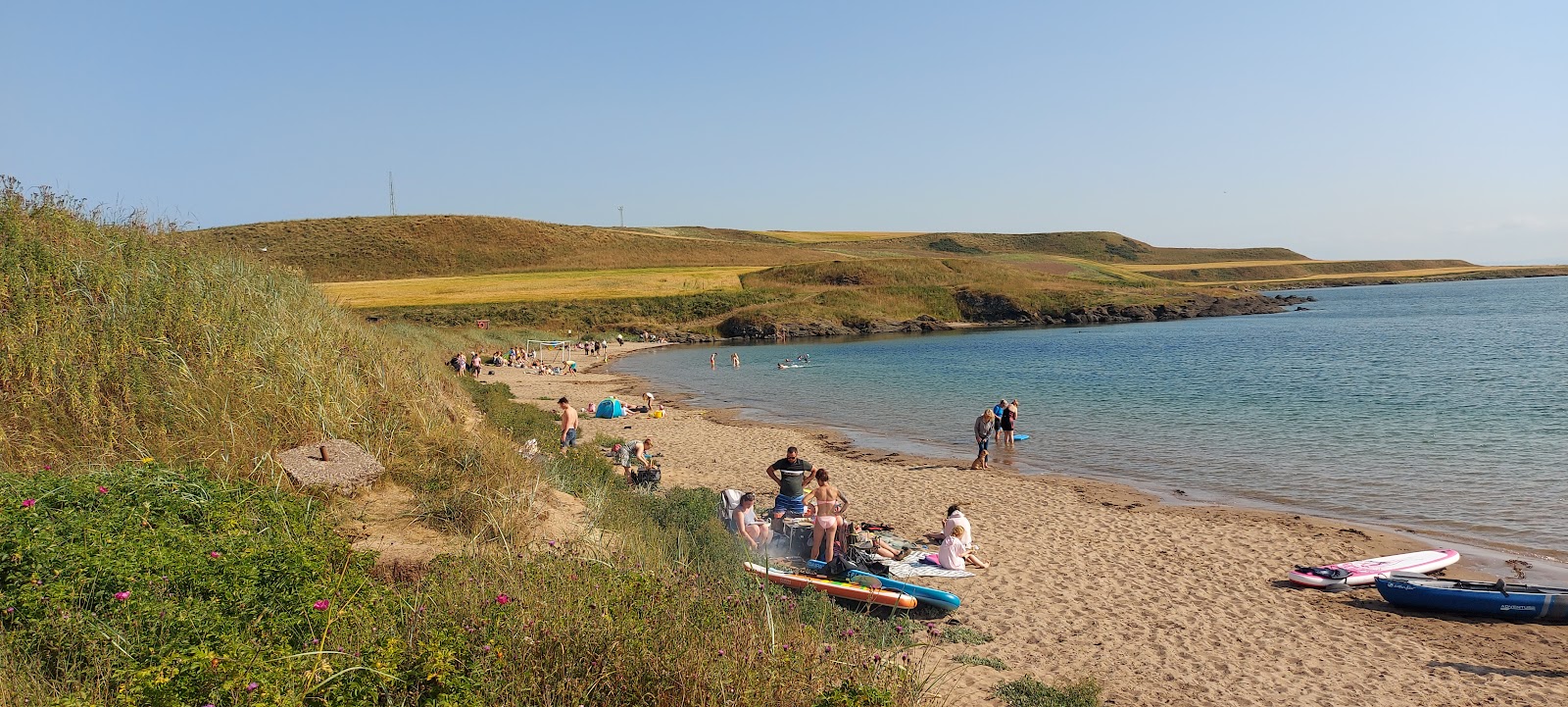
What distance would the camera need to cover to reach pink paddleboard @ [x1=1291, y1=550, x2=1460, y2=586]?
10922mm

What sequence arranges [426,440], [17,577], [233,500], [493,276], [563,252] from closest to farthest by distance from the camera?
[17,577]
[233,500]
[426,440]
[493,276]
[563,252]

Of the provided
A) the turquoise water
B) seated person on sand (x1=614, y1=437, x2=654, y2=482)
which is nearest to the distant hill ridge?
the turquoise water

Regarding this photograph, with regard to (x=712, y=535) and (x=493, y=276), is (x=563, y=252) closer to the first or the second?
(x=493, y=276)

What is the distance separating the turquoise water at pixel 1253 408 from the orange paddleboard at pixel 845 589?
9545 millimetres

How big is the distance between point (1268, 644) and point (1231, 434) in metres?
14.9

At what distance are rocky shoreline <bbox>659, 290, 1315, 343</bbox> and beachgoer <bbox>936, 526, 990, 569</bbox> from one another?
55856mm

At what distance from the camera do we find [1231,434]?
2252cm

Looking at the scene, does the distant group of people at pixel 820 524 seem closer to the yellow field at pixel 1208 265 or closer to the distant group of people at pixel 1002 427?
the distant group of people at pixel 1002 427

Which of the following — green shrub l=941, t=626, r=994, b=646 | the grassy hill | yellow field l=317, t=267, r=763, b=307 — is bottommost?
green shrub l=941, t=626, r=994, b=646

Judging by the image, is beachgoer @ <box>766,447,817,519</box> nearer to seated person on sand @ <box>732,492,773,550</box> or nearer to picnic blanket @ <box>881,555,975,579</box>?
seated person on sand @ <box>732,492,773,550</box>

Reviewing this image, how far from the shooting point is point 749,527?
11.8 meters

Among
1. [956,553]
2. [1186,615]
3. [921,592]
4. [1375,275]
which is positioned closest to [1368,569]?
[1186,615]

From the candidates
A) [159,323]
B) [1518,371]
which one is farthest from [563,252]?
[159,323]

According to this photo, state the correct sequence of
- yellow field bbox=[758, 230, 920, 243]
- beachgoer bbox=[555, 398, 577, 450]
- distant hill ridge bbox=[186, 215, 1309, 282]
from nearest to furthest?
beachgoer bbox=[555, 398, 577, 450] < distant hill ridge bbox=[186, 215, 1309, 282] < yellow field bbox=[758, 230, 920, 243]
